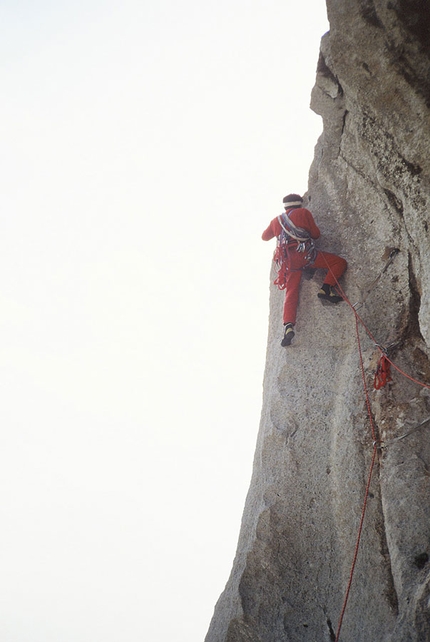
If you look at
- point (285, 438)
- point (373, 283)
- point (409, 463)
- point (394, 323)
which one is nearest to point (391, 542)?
point (409, 463)

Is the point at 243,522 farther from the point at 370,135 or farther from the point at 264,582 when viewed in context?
the point at 370,135

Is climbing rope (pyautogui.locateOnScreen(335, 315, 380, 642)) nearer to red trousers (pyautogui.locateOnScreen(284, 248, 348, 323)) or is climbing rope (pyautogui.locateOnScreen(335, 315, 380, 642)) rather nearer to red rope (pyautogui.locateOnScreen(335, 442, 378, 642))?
red rope (pyautogui.locateOnScreen(335, 442, 378, 642))

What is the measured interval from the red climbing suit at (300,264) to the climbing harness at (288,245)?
0.03 meters

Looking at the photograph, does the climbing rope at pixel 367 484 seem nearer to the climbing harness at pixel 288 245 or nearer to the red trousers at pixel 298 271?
the red trousers at pixel 298 271

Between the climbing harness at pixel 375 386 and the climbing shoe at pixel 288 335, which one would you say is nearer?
the climbing harness at pixel 375 386

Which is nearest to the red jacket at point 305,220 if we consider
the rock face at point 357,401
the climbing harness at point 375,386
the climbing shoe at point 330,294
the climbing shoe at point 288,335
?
the rock face at point 357,401

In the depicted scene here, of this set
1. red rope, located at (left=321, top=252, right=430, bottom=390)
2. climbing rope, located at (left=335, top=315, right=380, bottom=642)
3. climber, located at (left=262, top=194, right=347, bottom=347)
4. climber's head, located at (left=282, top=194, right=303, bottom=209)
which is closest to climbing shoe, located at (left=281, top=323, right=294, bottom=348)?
climber, located at (left=262, top=194, right=347, bottom=347)

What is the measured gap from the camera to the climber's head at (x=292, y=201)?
7.72m

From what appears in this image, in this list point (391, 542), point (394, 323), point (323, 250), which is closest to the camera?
point (391, 542)

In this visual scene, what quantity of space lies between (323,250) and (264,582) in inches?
166

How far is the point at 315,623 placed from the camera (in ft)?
18.5

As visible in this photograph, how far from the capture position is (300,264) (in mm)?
7363

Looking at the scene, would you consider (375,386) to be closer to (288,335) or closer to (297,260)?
(288,335)

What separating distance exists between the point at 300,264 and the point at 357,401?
2.08m
